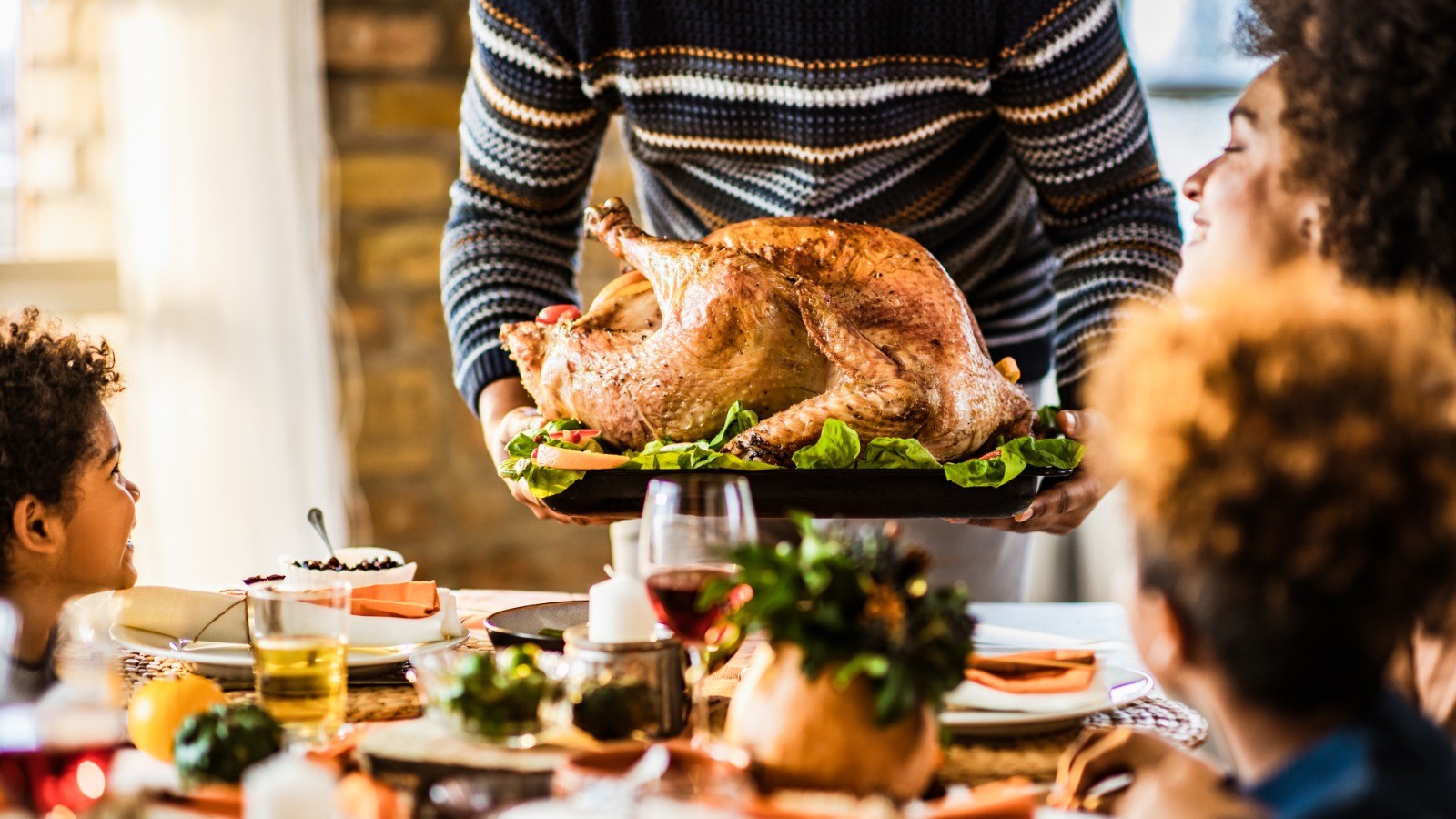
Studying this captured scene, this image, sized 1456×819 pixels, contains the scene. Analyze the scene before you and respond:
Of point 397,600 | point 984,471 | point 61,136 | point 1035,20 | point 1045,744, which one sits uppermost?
point 61,136

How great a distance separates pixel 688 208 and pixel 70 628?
121cm

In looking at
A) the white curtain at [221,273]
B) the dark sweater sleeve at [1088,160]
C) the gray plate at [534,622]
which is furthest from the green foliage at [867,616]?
the white curtain at [221,273]

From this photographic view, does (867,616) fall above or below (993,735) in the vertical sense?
above

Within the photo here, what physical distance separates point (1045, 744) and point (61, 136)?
293 centimetres

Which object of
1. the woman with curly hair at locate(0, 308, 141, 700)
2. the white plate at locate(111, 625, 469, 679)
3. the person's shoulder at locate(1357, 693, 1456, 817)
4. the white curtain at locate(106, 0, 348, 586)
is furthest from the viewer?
the white curtain at locate(106, 0, 348, 586)

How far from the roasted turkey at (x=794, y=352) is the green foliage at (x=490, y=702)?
62 cm

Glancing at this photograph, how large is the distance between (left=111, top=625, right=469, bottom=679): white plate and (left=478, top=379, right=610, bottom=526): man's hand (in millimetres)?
302

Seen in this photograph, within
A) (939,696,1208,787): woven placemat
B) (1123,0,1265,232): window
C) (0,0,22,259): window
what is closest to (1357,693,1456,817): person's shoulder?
(939,696,1208,787): woven placemat

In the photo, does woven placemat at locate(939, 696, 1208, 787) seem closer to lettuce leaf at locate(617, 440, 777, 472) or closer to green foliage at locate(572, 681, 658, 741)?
green foliage at locate(572, 681, 658, 741)

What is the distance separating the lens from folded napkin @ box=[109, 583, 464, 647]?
1455 mm

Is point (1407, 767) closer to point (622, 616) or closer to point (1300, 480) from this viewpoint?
point (1300, 480)

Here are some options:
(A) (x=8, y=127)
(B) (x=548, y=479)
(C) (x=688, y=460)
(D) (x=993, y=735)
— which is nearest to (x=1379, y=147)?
(D) (x=993, y=735)

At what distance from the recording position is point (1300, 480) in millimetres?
774

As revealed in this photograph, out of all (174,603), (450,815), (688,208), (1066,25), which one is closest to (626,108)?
(688,208)
